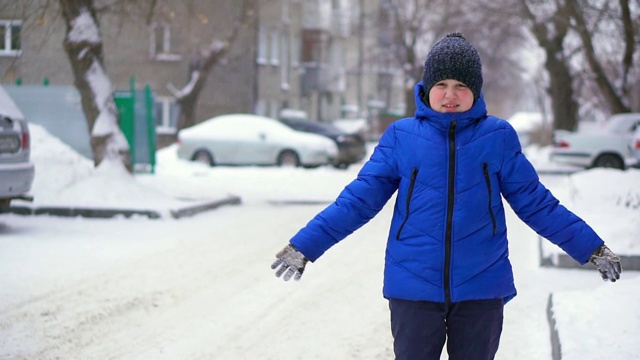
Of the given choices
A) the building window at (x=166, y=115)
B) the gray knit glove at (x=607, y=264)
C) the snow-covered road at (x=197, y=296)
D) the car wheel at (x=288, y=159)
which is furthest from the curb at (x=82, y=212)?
the building window at (x=166, y=115)

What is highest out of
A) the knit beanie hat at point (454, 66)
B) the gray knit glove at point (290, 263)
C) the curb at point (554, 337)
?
the knit beanie hat at point (454, 66)

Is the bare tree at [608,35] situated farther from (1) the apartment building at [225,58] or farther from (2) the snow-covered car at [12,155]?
(2) the snow-covered car at [12,155]

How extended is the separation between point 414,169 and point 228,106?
36939mm

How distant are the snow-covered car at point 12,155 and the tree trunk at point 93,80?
314 centimetres

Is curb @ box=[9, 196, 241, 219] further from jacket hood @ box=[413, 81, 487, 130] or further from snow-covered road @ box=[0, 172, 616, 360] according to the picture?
jacket hood @ box=[413, 81, 487, 130]

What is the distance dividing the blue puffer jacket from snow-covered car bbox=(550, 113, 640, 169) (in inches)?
835

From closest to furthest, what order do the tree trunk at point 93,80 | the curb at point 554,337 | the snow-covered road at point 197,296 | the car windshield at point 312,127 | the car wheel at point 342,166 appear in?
1. the curb at point 554,337
2. the snow-covered road at point 197,296
3. the tree trunk at point 93,80
4. the car wheel at point 342,166
5. the car windshield at point 312,127

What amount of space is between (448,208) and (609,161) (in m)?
21.9

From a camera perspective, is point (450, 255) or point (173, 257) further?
point (173, 257)

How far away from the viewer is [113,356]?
18.9 ft

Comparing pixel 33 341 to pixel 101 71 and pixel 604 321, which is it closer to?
pixel 604 321

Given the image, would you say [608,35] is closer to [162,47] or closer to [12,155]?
[162,47]

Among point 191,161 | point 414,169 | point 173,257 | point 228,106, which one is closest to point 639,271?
point 173,257

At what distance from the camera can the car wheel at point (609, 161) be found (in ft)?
79.4
